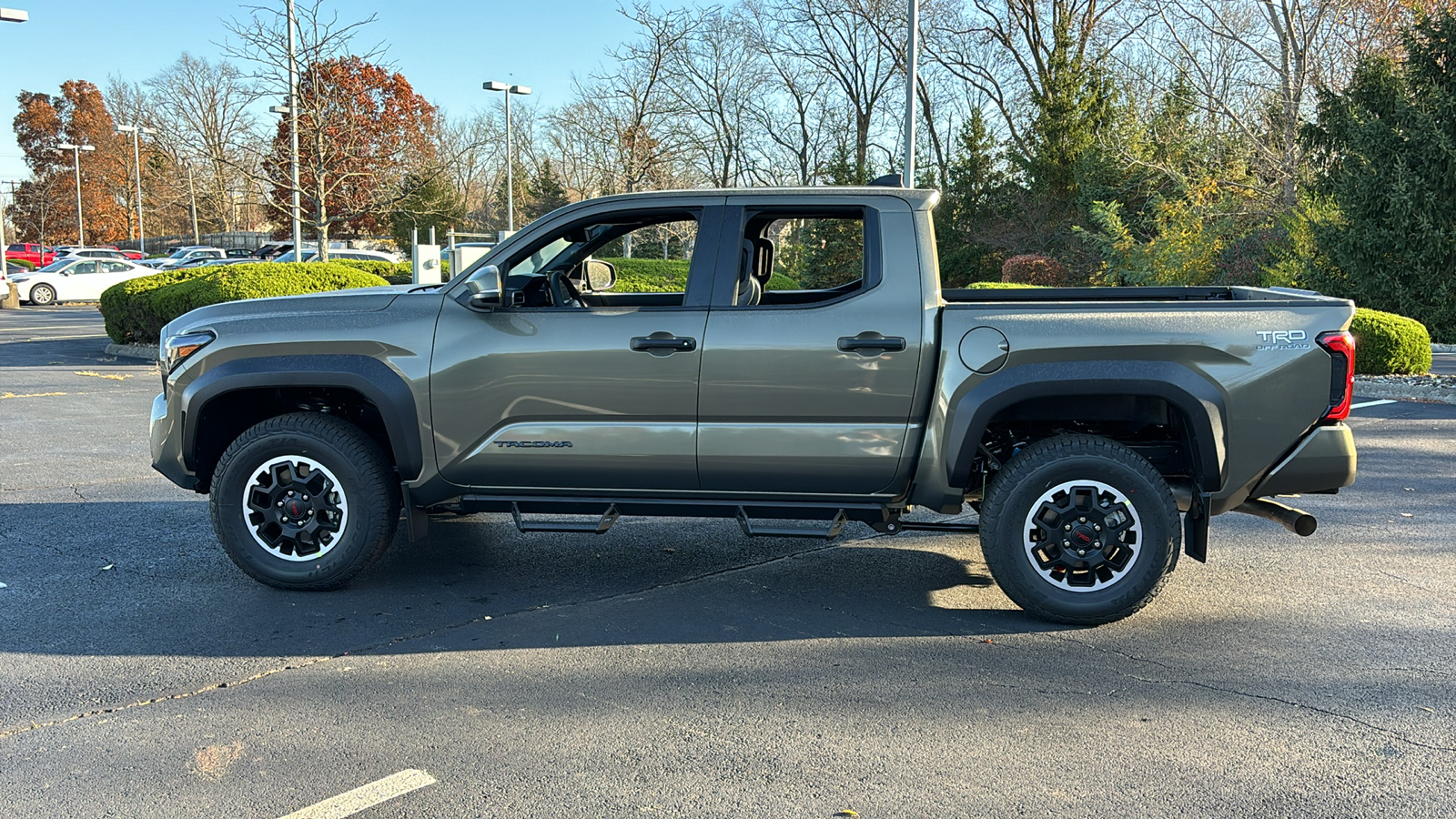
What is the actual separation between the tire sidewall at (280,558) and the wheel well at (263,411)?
10.3 inches

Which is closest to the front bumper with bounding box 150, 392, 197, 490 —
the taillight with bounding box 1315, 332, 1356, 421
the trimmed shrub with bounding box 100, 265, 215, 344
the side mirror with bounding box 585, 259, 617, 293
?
the side mirror with bounding box 585, 259, 617, 293

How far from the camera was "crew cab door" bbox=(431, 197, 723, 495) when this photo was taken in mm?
5266

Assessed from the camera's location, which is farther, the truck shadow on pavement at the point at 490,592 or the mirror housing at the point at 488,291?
the mirror housing at the point at 488,291

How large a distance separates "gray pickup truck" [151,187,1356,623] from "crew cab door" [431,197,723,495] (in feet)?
0.04

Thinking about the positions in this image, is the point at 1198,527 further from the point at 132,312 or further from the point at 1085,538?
the point at 132,312

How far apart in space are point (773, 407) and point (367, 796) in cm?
247

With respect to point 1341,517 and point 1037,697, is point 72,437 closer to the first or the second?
point 1037,697

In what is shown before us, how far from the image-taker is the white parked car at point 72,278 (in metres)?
36.1

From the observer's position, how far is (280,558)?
→ 5.54 metres

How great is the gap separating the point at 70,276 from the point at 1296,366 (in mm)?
39468

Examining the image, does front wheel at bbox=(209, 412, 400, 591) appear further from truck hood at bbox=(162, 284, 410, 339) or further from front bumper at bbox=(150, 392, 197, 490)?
truck hood at bbox=(162, 284, 410, 339)

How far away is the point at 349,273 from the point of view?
20.1m

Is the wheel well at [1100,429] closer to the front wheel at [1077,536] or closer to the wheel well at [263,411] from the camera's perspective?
the front wheel at [1077,536]

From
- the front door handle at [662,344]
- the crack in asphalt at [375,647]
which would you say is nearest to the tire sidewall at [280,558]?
the crack in asphalt at [375,647]
